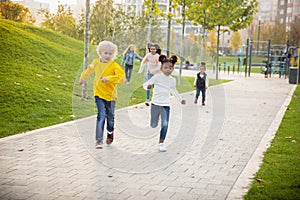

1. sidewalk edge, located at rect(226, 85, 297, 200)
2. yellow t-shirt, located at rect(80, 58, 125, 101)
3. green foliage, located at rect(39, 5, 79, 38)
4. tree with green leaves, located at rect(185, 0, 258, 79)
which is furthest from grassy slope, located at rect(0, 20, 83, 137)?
tree with green leaves, located at rect(185, 0, 258, 79)

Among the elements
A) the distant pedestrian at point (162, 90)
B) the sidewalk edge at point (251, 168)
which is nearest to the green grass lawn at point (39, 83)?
the distant pedestrian at point (162, 90)

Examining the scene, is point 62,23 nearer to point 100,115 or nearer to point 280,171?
point 100,115

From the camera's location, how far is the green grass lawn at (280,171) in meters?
4.74

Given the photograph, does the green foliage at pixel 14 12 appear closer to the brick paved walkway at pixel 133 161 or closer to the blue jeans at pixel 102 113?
the brick paved walkway at pixel 133 161

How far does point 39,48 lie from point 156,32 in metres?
4.26

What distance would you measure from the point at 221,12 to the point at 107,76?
18557 mm

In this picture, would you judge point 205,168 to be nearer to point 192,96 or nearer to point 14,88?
point 14,88

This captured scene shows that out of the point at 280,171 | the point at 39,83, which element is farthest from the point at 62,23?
the point at 280,171

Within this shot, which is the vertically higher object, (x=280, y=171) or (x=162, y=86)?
(x=162, y=86)

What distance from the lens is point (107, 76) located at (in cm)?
647

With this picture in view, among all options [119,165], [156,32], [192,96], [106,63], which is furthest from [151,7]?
[119,165]

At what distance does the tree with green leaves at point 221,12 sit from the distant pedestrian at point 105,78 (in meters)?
14.4

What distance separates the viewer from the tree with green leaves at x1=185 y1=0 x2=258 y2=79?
21594 mm

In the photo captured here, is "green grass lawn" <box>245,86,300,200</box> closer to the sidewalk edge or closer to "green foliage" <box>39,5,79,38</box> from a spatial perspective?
the sidewalk edge
